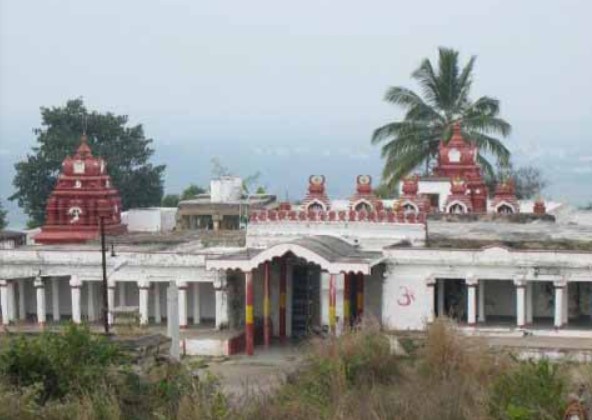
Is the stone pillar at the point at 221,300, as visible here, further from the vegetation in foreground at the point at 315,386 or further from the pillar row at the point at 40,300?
the vegetation in foreground at the point at 315,386

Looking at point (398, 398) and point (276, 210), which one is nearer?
point (398, 398)

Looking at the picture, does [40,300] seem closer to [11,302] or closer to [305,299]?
[11,302]

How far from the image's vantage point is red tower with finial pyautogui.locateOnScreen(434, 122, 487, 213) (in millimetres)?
46469

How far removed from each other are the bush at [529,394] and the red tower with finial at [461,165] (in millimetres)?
26105

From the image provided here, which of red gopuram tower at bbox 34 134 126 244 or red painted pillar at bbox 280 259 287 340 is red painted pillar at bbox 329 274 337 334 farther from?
red gopuram tower at bbox 34 134 126 244

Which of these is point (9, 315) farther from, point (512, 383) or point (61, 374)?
point (512, 383)

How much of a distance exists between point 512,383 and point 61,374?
6841mm

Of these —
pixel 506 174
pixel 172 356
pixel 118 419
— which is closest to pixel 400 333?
pixel 172 356

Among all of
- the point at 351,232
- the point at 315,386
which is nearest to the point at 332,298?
the point at 351,232

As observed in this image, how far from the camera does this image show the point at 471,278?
3247 centimetres

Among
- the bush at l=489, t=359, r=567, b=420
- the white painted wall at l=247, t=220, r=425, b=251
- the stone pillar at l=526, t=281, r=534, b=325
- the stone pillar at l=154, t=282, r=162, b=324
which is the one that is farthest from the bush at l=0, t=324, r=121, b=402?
the stone pillar at l=526, t=281, r=534, b=325

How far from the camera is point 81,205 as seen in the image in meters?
42.4

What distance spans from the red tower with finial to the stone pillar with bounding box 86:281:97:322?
1536 centimetres

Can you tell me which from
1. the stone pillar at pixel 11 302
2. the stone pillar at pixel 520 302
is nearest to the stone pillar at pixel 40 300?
the stone pillar at pixel 11 302
